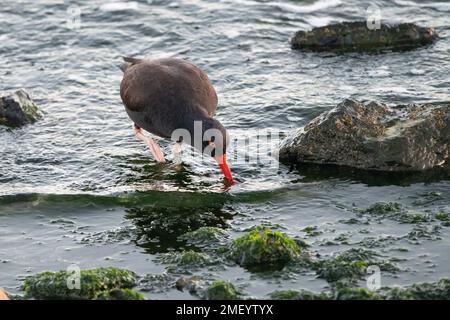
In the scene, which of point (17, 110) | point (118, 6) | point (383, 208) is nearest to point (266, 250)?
point (383, 208)

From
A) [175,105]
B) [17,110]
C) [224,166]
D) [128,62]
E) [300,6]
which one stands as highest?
[300,6]

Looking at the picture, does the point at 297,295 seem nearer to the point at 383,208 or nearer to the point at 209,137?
the point at 383,208

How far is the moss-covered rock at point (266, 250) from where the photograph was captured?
6.08 meters

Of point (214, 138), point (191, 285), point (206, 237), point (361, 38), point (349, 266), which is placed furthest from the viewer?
point (361, 38)

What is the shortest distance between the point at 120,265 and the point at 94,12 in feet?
24.1

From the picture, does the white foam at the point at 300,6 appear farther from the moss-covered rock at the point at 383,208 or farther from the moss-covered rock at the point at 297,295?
the moss-covered rock at the point at 297,295

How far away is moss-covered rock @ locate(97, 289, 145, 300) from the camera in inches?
222

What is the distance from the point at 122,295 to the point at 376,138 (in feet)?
10.5

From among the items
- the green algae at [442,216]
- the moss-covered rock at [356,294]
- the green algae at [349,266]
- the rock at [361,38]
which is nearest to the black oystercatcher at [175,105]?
the green algae at [349,266]

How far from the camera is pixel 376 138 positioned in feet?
25.5

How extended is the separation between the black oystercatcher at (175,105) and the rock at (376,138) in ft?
2.95

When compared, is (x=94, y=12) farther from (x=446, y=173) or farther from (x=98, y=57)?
(x=446, y=173)

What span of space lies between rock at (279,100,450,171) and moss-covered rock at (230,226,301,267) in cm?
188

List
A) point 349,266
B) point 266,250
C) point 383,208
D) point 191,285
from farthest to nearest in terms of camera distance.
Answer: point 383,208 → point 266,250 → point 349,266 → point 191,285
